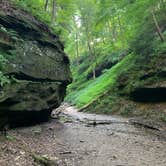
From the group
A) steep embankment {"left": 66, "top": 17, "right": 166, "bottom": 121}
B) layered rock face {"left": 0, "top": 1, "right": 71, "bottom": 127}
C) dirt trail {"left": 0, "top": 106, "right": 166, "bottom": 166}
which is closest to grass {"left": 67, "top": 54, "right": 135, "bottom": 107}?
steep embankment {"left": 66, "top": 17, "right": 166, "bottom": 121}

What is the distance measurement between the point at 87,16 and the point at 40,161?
3632cm

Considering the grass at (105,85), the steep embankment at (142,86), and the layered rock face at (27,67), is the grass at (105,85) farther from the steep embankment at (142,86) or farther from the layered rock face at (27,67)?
the layered rock face at (27,67)

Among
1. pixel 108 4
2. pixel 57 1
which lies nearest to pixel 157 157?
pixel 57 1

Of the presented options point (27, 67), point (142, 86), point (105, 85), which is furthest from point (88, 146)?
point (105, 85)

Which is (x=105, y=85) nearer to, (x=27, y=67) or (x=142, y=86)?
(x=142, y=86)

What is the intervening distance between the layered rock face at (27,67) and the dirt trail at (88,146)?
1390 mm

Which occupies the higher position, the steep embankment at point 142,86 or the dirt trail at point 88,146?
the steep embankment at point 142,86

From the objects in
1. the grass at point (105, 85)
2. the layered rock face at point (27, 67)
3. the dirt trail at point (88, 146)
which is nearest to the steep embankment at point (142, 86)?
the grass at point (105, 85)

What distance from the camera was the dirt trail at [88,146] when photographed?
927 cm

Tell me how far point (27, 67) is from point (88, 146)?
6126mm

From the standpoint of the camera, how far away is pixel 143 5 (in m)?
Answer: 22.2

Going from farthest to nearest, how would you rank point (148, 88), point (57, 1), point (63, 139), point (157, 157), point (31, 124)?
point (57, 1) → point (148, 88) → point (31, 124) → point (63, 139) → point (157, 157)

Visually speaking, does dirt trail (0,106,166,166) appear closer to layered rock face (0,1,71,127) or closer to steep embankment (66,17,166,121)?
layered rock face (0,1,71,127)

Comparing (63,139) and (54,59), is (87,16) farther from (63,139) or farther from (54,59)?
(63,139)
